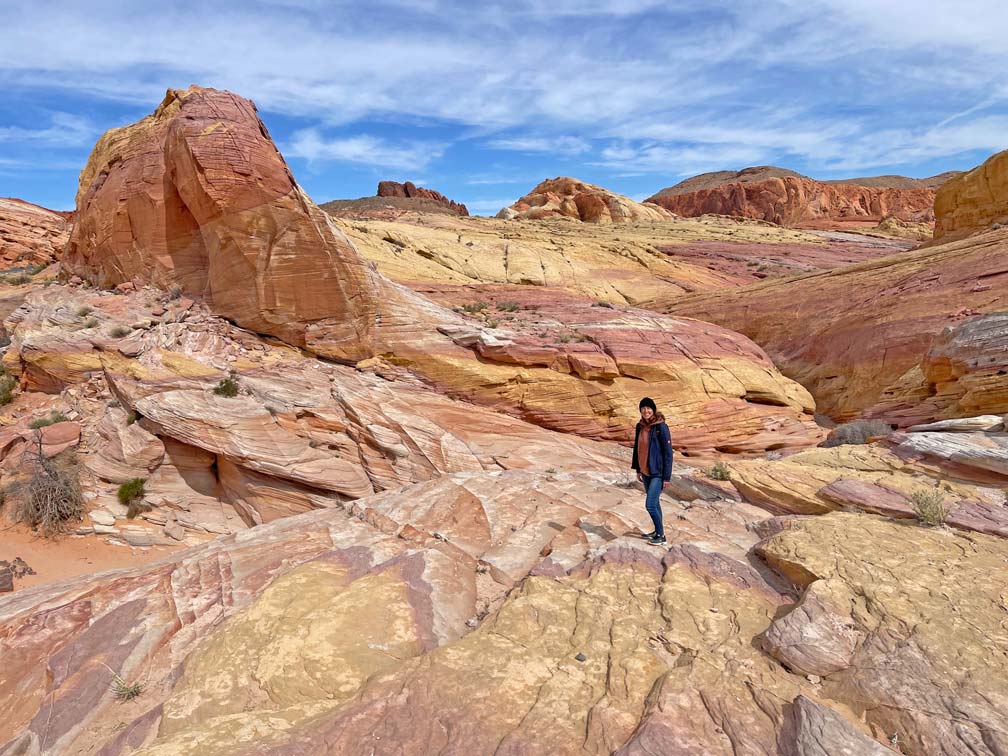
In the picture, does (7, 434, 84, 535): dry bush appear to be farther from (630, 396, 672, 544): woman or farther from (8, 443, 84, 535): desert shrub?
(630, 396, 672, 544): woman

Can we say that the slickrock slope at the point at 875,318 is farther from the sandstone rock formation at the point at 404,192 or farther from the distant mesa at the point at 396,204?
the sandstone rock formation at the point at 404,192

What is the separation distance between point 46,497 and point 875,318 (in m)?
21.8

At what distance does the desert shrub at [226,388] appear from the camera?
11258mm

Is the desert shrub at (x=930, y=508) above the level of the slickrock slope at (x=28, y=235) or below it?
below

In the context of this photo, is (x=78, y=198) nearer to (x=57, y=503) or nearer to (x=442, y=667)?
(x=57, y=503)

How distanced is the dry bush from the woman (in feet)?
37.4

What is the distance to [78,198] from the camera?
1736 centimetres

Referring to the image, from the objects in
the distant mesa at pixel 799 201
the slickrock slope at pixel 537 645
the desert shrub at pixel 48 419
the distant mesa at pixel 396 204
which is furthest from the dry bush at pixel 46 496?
the distant mesa at pixel 799 201

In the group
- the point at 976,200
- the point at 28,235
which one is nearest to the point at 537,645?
the point at 976,200

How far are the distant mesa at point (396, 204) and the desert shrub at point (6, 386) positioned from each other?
125ft

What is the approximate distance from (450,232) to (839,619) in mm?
29198

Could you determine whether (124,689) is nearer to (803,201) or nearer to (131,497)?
(131,497)

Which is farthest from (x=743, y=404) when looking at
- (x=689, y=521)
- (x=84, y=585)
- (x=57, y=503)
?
(x=57, y=503)

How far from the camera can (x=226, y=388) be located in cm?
1127
